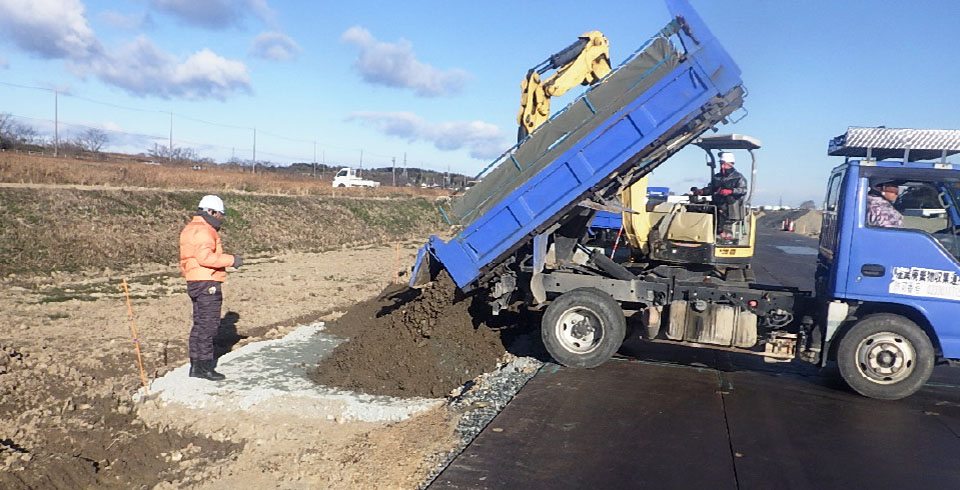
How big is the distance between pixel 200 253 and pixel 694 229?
18.0 feet

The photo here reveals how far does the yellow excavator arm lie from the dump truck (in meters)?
0.51

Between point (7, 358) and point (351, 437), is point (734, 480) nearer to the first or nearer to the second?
point (351, 437)

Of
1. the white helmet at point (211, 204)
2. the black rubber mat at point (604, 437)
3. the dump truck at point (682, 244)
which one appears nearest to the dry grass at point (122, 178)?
the white helmet at point (211, 204)

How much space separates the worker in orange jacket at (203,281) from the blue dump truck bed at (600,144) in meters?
2.19

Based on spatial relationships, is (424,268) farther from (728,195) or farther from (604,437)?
(728,195)

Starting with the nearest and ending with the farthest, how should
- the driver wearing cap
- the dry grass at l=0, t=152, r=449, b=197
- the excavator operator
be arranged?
1. the driver wearing cap
2. the excavator operator
3. the dry grass at l=0, t=152, r=449, b=197

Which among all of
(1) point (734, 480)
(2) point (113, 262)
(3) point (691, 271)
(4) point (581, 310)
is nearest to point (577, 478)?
(1) point (734, 480)

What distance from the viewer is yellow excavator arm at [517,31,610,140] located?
8.16m

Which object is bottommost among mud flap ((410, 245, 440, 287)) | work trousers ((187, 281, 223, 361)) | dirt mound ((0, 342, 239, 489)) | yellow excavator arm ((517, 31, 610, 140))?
dirt mound ((0, 342, 239, 489))

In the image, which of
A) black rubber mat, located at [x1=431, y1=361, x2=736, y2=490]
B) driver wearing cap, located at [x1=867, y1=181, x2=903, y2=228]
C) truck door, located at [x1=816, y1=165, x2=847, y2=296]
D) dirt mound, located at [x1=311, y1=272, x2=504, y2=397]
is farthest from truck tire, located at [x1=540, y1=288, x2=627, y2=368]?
driver wearing cap, located at [x1=867, y1=181, x2=903, y2=228]

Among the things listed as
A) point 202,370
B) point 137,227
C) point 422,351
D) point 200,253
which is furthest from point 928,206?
point 137,227

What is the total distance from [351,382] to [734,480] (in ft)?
12.6

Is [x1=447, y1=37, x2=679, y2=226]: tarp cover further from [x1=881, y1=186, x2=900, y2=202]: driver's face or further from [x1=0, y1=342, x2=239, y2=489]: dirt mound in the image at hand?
[x1=0, y1=342, x2=239, y2=489]: dirt mound

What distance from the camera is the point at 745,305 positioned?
7.07 m
